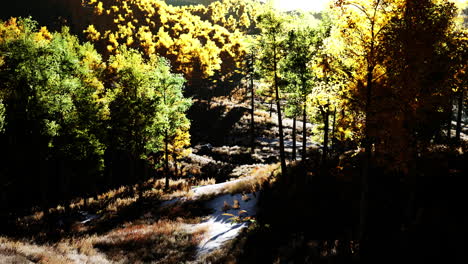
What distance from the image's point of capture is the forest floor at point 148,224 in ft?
42.5

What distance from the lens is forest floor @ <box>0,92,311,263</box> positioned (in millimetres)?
12945

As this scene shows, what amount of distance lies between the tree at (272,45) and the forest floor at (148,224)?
5.04 meters

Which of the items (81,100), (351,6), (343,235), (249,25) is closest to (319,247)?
(343,235)

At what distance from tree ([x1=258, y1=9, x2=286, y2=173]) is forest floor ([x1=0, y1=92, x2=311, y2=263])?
5041mm

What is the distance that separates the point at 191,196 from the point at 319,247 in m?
14.0

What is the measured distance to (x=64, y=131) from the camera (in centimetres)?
1911

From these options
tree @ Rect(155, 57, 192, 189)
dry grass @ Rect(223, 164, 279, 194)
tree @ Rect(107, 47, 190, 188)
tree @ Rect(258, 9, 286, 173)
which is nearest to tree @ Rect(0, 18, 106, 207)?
tree @ Rect(107, 47, 190, 188)

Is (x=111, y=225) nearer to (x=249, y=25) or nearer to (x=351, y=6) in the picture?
(x=351, y=6)

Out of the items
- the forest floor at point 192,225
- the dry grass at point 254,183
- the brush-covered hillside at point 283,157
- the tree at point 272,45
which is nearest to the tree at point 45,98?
the brush-covered hillside at point 283,157

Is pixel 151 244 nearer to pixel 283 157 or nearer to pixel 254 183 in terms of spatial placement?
pixel 254 183

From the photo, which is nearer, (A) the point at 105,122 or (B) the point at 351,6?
(B) the point at 351,6

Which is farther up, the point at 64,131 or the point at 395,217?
the point at 64,131

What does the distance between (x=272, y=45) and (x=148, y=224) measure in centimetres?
1418

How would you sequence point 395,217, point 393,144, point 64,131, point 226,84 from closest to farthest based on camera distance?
1. point 393,144
2. point 395,217
3. point 64,131
4. point 226,84
